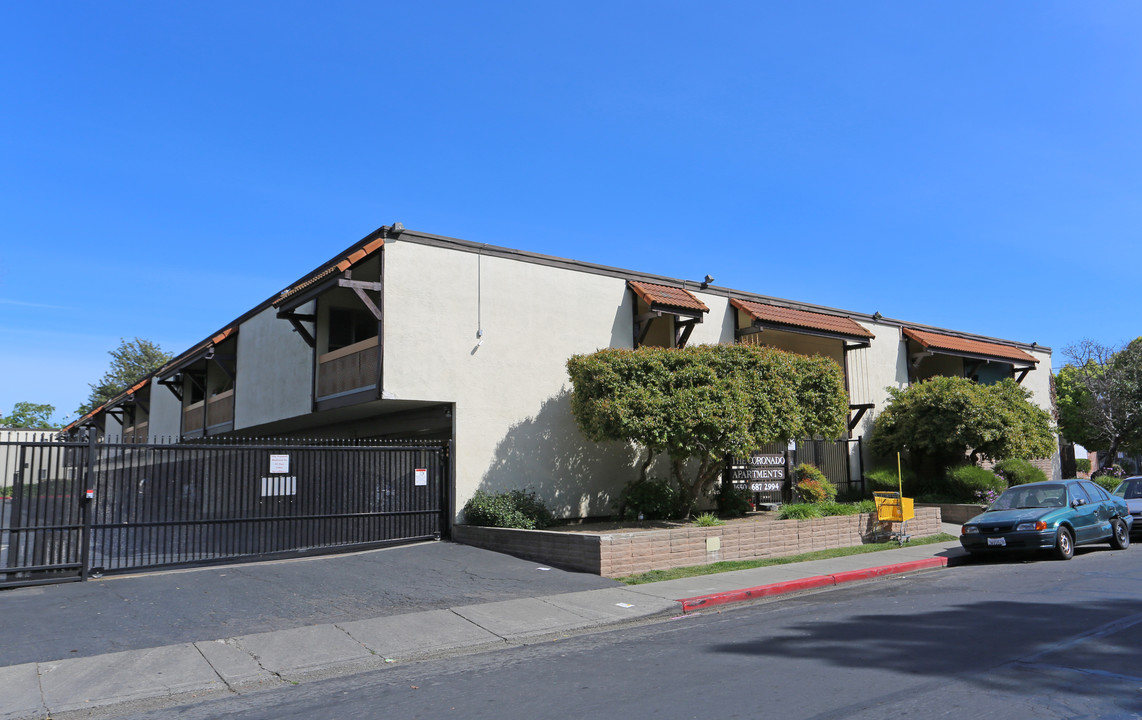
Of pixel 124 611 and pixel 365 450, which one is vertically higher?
pixel 365 450

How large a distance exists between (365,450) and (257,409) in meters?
9.52

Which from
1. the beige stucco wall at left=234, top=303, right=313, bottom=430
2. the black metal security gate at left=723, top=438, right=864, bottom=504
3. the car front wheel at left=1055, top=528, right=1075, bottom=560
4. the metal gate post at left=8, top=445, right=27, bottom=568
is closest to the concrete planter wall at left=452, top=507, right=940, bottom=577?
the black metal security gate at left=723, top=438, right=864, bottom=504

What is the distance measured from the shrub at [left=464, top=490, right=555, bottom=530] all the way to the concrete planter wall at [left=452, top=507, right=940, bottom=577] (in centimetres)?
33

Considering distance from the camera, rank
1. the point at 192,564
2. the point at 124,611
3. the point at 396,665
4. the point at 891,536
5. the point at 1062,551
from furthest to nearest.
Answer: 1. the point at 891,536
2. the point at 1062,551
3. the point at 192,564
4. the point at 124,611
5. the point at 396,665

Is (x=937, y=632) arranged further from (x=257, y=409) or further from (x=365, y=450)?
(x=257, y=409)

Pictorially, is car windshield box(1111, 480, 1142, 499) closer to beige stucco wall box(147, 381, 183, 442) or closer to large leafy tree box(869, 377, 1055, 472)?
large leafy tree box(869, 377, 1055, 472)

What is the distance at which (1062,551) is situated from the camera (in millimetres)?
14523

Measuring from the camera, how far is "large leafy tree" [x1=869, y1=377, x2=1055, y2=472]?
2209 cm

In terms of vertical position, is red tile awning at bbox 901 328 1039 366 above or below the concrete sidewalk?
above

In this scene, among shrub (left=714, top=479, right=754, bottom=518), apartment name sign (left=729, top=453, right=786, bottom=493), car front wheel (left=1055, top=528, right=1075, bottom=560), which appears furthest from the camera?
apartment name sign (left=729, top=453, right=786, bottom=493)

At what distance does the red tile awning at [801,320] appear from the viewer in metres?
21.3

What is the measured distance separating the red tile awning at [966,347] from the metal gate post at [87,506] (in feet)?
77.6

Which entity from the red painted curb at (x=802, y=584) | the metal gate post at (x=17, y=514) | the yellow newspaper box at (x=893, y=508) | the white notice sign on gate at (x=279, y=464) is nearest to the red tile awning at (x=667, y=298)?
the yellow newspaper box at (x=893, y=508)

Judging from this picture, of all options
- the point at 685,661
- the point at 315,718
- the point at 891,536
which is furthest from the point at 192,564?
the point at 891,536
